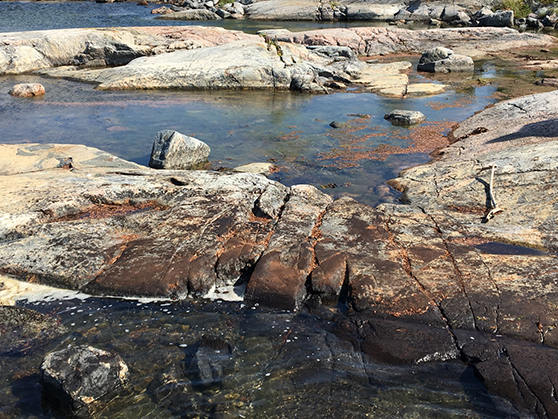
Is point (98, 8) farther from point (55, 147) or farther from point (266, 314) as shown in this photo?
point (266, 314)

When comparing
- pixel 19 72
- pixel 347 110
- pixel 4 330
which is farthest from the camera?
pixel 19 72

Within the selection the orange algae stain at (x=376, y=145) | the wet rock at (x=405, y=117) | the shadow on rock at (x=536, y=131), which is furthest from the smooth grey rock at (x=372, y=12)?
the shadow on rock at (x=536, y=131)

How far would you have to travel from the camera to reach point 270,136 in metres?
11.5

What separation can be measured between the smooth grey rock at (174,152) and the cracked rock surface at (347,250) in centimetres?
155

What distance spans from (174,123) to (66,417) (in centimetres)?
955

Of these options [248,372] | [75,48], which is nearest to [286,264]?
[248,372]

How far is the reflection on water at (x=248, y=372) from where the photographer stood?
3852 millimetres

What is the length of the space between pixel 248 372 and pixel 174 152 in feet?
20.2

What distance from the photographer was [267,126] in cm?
1226

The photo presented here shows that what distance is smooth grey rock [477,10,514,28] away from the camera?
30312 millimetres

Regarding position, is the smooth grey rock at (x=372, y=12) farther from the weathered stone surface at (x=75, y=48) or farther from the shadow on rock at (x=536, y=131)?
the shadow on rock at (x=536, y=131)

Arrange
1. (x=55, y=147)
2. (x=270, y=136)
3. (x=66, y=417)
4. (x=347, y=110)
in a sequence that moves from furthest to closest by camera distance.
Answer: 1. (x=347, y=110)
2. (x=270, y=136)
3. (x=55, y=147)
4. (x=66, y=417)

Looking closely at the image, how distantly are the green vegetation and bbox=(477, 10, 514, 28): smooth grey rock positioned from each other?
13.5 feet

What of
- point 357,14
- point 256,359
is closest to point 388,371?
point 256,359
